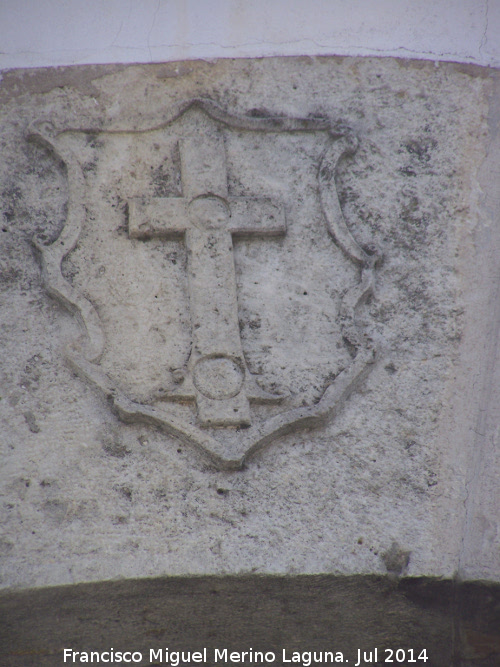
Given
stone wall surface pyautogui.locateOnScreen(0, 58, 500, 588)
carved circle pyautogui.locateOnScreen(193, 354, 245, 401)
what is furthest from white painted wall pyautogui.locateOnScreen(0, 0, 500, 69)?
carved circle pyautogui.locateOnScreen(193, 354, 245, 401)

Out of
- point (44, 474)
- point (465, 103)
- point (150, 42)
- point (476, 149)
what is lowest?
point (44, 474)

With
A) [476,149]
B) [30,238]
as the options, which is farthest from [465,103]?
[30,238]

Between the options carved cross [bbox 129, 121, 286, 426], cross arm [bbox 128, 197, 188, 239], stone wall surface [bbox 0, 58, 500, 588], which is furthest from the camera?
cross arm [bbox 128, 197, 188, 239]

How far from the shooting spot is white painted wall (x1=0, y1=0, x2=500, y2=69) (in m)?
2.56

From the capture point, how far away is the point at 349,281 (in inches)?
92.0

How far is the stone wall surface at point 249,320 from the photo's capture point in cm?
202

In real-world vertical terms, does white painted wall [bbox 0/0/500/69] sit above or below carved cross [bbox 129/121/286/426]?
above

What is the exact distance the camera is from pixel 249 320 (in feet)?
7.49

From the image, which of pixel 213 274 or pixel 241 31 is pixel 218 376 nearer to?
pixel 213 274

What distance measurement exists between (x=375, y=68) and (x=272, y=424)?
1.23 metres

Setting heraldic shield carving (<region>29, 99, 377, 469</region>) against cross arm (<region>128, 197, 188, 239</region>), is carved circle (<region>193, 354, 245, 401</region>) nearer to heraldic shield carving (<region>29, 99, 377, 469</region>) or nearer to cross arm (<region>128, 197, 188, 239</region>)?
heraldic shield carving (<region>29, 99, 377, 469</region>)

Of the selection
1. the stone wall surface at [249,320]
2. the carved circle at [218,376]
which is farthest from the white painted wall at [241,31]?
the carved circle at [218,376]

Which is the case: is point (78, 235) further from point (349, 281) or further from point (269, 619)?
point (269, 619)

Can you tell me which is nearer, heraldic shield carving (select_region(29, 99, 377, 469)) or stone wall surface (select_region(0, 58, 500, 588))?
stone wall surface (select_region(0, 58, 500, 588))
